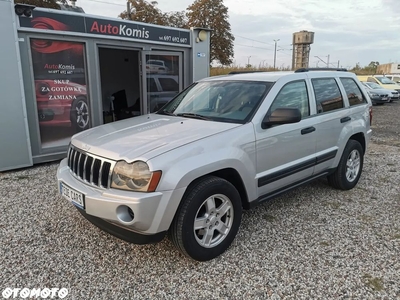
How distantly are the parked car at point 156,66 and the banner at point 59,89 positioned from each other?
162cm

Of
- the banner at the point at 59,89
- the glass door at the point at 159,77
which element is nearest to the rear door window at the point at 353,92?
the glass door at the point at 159,77

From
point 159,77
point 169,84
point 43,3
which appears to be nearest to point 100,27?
point 159,77

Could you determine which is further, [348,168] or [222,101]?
[348,168]

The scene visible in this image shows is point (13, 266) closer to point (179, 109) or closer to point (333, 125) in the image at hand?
point (179, 109)

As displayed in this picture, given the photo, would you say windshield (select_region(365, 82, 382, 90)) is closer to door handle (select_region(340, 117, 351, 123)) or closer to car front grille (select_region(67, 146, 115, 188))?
door handle (select_region(340, 117, 351, 123))

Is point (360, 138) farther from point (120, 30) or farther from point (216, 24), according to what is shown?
point (216, 24)

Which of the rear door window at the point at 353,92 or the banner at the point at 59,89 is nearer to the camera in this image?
the rear door window at the point at 353,92

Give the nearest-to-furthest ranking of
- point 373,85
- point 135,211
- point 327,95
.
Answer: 1. point 135,211
2. point 327,95
3. point 373,85

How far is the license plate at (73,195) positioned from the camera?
270cm

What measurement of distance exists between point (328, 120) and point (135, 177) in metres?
2.70

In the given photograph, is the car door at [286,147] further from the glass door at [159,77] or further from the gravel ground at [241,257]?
the glass door at [159,77]

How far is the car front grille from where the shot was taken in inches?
104

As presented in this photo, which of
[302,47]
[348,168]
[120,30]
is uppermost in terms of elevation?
[302,47]

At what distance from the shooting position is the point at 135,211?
2.39 meters
